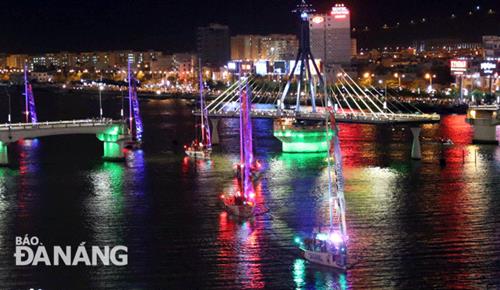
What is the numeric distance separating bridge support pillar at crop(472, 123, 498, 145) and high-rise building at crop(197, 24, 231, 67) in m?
61.1

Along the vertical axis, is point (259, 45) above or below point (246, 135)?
above

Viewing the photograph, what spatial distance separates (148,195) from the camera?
56.3ft

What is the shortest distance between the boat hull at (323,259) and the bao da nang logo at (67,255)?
2.43 m

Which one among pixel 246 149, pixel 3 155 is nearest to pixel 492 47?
pixel 3 155

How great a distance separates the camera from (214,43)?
286 feet

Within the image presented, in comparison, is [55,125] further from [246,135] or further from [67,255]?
[67,255]

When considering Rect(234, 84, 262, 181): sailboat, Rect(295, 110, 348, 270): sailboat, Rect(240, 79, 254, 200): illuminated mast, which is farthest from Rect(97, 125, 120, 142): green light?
Rect(295, 110, 348, 270): sailboat

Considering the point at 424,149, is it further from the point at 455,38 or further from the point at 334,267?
the point at 455,38

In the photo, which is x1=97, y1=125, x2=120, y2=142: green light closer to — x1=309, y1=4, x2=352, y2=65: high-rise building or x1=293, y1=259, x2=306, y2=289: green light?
x1=293, y1=259, x2=306, y2=289: green light

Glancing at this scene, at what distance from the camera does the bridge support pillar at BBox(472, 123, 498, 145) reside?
26.0m

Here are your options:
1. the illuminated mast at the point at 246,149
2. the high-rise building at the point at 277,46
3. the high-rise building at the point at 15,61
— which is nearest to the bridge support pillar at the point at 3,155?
the illuminated mast at the point at 246,149

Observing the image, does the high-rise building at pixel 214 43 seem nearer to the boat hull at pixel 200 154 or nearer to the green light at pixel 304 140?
the green light at pixel 304 140

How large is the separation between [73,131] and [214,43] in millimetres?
66098

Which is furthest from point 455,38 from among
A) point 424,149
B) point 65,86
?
point 424,149
